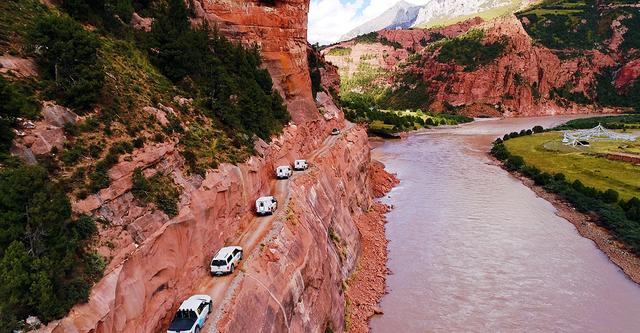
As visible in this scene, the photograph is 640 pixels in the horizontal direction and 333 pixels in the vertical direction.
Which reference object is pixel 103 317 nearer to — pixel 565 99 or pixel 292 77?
pixel 292 77

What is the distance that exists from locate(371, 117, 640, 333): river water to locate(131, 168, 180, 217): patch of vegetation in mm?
17726

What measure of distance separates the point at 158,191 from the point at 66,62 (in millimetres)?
7761

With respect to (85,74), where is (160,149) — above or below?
below

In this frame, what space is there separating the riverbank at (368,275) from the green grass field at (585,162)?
115 feet

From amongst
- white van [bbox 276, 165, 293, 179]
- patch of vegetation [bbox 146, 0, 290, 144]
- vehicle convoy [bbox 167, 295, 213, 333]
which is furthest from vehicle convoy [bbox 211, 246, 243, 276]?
white van [bbox 276, 165, 293, 179]

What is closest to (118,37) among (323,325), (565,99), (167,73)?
(167,73)

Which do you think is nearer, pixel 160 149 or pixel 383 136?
pixel 160 149

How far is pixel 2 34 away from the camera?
1986cm

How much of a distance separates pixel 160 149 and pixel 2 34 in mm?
9186

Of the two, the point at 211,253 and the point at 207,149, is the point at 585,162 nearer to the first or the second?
the point at 207,149

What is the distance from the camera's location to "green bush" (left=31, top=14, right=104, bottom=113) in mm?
18891

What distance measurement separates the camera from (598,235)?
152ft

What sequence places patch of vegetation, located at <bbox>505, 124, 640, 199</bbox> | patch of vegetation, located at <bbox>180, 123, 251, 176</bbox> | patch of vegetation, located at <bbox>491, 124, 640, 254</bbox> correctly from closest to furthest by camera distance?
patch of vegetation, located at <bbox>180, 123, 251, 176</bbox>
patch of vegetation, located at <bbox>491, 124, 640, 254</bbox>
patch of vegetation, located at <bbox>505, 124, 640, 199</bbox>

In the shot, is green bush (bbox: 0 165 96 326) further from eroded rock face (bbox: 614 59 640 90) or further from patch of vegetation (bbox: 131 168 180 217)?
eroded rock face (bbox: 614 59 640 90)
